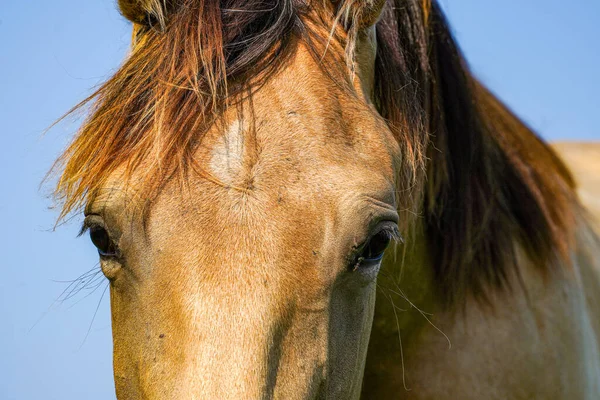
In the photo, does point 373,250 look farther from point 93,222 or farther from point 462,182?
point 462,182

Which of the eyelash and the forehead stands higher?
the forehead

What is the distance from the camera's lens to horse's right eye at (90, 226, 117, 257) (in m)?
2.00

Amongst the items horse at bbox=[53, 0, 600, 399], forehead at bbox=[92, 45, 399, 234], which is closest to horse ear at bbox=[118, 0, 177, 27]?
horse at bbox=[53, 0, 600, 399]

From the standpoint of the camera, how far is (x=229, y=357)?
162 cm

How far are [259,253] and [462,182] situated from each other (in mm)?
1503

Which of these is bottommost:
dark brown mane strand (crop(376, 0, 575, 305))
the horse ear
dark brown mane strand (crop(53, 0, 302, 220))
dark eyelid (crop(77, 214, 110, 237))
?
dark brown mane strand (crop(376, 0, 575, 305))

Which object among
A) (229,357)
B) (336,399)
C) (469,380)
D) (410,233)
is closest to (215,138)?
(229,357)

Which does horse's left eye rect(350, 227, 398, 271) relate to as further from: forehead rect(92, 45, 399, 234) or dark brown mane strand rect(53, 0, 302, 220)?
dark brown mane strand rect(53, 0, 302, 220)

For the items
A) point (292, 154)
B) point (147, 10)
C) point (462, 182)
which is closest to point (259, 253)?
point (292, 154)

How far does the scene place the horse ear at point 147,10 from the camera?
2.17m

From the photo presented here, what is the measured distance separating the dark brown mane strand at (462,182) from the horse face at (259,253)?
2.63 ft

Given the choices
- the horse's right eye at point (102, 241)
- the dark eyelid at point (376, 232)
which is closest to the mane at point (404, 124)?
the horse's right eye at point (102, 241)

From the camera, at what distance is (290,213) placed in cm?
181

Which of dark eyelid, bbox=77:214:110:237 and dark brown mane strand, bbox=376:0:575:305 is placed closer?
dark eyelid, bbox=77:214:110:237
